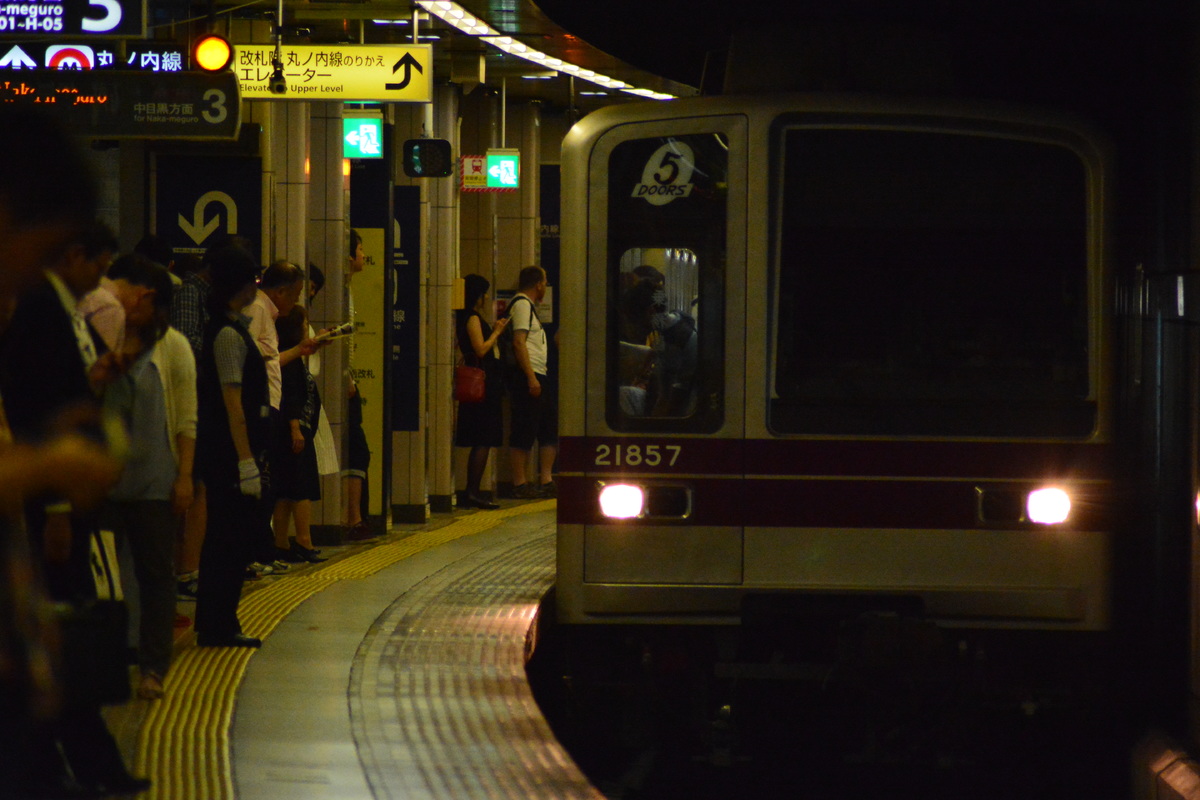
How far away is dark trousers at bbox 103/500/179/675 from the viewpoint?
20.2 feet

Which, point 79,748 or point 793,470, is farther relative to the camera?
point 793,470

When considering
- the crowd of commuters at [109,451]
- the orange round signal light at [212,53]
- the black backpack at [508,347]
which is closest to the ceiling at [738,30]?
the orange round signal light at [212,53]

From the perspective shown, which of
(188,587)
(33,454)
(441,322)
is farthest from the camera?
(441,322)

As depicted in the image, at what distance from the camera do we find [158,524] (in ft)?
20.4

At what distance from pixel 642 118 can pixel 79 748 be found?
125 inches

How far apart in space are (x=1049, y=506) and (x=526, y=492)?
1011 centimetres

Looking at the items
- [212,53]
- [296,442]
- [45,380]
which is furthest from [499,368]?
[45,380]

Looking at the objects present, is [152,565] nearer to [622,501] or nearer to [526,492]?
[622,501]

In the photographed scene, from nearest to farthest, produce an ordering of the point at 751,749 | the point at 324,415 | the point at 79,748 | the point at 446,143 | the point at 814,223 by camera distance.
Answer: the point at 79,748 < the point at 814,223 < the point at 751,749 < the point at 324,415 < the point at 446,143

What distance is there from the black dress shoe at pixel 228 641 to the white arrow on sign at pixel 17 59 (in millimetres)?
3991

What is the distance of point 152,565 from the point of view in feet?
20.4

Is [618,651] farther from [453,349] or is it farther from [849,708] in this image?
[453,349]

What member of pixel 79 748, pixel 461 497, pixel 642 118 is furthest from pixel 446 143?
pixel 79 748

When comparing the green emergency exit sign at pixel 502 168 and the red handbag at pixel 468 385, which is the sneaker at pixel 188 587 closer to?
the red handbag at pixel 468 385
